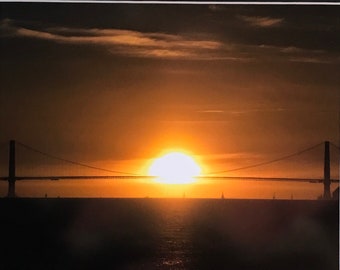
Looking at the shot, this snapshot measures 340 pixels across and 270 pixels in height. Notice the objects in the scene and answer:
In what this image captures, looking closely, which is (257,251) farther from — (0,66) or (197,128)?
(0,66)

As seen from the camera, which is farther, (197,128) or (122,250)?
(122,250)

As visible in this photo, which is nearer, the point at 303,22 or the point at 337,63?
the point at 303,22

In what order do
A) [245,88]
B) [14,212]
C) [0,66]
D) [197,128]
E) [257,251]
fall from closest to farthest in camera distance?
[0,66] → [245,88] → [197,128] → [257,251] → [14,212]

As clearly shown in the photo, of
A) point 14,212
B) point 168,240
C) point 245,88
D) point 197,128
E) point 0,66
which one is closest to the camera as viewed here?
point 0,66

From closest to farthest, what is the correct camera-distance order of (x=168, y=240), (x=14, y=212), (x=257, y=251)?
(x=257, y=251) < (x=168, y=240) < (x=14, y=212)

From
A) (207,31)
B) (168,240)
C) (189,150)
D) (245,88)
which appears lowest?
(168,240)

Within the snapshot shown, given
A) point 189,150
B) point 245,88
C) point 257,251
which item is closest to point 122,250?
point 257,251

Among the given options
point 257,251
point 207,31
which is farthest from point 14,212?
point 207,31

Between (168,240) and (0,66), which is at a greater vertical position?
(0,66)

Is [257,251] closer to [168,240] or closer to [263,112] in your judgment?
[168,240]
